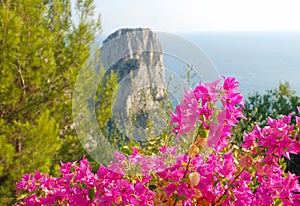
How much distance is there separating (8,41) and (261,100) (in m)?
2.77

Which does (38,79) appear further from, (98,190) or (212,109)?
(212,109)

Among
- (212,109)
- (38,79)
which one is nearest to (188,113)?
(212,109)

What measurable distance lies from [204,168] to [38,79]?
2773mm

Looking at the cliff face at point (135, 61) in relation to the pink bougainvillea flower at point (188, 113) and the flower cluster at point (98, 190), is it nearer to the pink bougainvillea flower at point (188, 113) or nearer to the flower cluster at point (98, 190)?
the pink bougainvillea flower at point (188, 113)

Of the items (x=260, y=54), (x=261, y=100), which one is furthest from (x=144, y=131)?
(x=260, y=54)

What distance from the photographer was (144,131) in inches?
61.5

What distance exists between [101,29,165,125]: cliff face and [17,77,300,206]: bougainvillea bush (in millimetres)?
215

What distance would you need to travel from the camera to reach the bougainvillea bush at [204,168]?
1.17m

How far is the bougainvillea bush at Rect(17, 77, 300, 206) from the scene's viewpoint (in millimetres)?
1172

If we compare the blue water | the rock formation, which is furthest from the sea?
the rock formation

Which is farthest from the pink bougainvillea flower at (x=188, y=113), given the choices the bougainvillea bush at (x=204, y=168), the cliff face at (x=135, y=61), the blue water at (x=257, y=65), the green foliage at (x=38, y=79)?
the blue water at (x=257, y=65)

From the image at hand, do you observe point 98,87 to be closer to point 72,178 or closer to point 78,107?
point 78,107

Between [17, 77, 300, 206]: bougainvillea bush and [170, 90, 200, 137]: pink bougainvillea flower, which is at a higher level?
[170, 90, 200, 137]: pink bougainvillea flower

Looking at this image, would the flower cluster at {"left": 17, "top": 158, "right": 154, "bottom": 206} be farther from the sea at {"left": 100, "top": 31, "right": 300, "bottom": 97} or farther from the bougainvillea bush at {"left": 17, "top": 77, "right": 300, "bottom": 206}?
the sea at {"left": 100, "top": 31, "right": 300, "bottom": 97}
